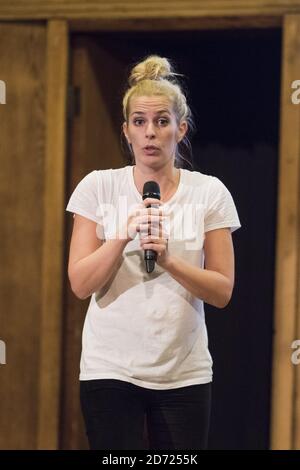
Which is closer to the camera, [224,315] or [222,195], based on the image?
[222,195]

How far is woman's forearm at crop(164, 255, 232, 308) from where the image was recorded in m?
1.57

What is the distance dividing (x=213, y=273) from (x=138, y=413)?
0.34m

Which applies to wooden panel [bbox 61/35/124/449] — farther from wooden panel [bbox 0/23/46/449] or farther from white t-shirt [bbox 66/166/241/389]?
white t-shirt [bbox 66/166/241/389]

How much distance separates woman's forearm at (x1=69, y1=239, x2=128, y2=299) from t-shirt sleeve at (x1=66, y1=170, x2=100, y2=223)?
8 centimetres

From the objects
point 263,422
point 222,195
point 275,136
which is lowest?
point 263,422

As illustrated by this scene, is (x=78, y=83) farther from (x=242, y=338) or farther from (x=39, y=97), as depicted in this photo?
Result: (x=242, y=338)

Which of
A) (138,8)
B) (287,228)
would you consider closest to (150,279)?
(287,228)

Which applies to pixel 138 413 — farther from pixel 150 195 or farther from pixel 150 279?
pixel 150 195

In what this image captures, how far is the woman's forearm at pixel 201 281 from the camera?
1567 mm

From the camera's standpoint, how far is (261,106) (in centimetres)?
285
